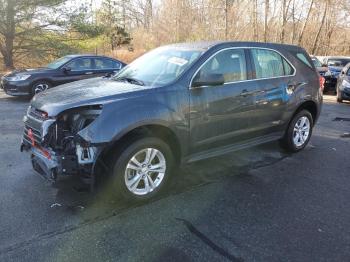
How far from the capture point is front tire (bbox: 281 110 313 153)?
238 inches

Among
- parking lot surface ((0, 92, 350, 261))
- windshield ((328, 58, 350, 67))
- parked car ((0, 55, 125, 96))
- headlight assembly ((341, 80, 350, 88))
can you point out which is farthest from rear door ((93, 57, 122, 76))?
windshield ((328, 58, 350, 67))

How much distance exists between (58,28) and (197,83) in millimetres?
18499

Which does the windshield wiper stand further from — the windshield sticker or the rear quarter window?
the rear quarter window

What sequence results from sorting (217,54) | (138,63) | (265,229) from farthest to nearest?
(138,63) → (217,54) → (265,229)

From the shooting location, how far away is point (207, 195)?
14.6 ft

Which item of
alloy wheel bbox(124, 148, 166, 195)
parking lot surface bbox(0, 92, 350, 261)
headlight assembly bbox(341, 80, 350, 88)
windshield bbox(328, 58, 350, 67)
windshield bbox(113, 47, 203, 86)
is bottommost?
parking lot surface bbox(0, 92, 350, 261)

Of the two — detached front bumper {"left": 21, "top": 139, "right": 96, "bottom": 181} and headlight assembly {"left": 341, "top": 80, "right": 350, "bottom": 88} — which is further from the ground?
headlight assembly {"left": 341, "top": 80, "right": 350, "bottom": 88}

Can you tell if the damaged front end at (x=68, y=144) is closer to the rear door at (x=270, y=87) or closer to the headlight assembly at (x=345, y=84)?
the rear door at (x=270, y=87)

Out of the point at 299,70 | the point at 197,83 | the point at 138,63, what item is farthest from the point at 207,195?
the point at 299,70

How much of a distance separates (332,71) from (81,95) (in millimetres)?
14543

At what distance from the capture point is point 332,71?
16156 mm

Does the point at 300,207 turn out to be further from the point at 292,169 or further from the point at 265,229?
the point at 292,169

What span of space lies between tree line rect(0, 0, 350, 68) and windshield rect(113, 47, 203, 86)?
16.2 m

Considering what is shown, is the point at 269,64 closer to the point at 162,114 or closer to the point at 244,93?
the point at 244,93
